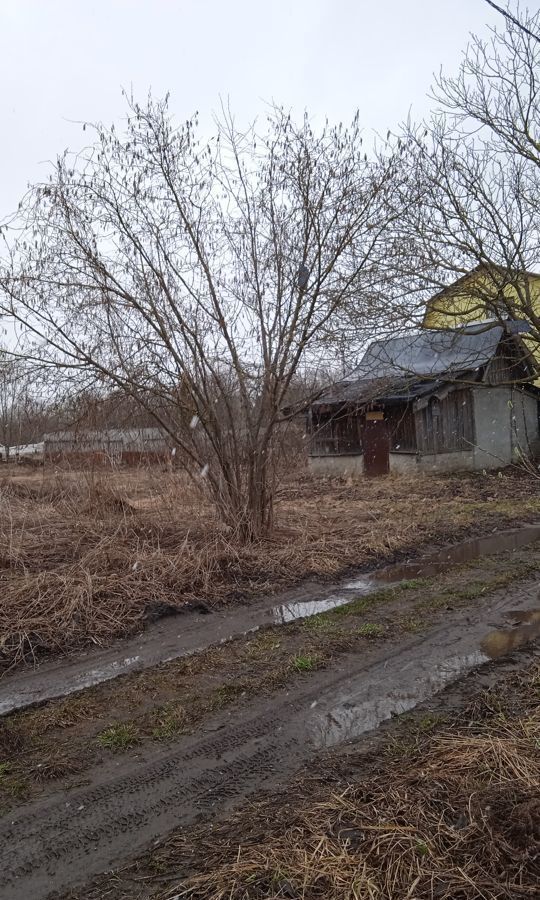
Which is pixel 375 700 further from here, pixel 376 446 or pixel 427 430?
pixel 376 446

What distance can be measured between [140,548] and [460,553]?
4968 mm

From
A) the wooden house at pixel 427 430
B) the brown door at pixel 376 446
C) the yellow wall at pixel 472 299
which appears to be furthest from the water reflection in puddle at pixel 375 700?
the brown door at pixel 376 446

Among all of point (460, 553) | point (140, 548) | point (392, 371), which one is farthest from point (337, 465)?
point (140, 548)

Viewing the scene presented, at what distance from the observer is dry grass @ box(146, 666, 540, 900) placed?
246 centimetres

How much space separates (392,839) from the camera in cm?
272

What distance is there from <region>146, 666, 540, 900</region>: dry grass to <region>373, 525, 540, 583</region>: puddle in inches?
200

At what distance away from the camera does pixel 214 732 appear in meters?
4.06

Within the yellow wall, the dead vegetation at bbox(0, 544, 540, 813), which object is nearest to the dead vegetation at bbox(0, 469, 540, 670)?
the dead vegetation at bbox(0, 544, 540, 813)

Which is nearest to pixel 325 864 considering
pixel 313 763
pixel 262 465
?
pixel 313 763

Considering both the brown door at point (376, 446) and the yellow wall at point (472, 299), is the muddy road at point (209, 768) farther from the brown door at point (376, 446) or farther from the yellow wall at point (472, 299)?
the brown door at point (376, 446)

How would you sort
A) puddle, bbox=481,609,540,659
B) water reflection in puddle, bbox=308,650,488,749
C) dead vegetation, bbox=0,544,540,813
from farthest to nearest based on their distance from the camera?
1. puddle, bbox=481,609,540,659
2. water reflection in puddle, bbox=308,650,488,749
3. dead vegetation, bbox=0,544,540,813

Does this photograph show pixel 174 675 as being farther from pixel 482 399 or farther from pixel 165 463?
pixel 482 399

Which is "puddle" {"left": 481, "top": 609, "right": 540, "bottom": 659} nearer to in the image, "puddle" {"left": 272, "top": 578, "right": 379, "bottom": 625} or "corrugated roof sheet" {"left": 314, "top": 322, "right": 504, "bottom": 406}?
"puddle" {"left": 272, "top": 578, "right": 379, "bottom": 625}

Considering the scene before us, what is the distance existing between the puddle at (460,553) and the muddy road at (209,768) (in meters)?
3.09
